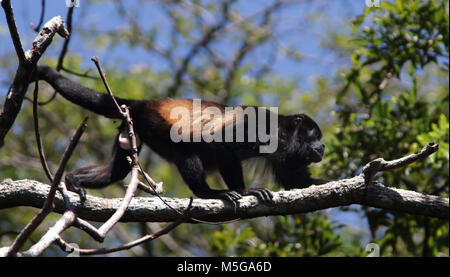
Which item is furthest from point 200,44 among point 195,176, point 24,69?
point 24,69

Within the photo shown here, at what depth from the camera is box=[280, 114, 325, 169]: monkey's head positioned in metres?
4.67

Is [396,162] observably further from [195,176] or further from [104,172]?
[104,172]

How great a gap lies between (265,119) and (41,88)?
19.7 ft

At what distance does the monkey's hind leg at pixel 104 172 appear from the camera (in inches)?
164

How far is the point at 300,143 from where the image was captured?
16.1ft

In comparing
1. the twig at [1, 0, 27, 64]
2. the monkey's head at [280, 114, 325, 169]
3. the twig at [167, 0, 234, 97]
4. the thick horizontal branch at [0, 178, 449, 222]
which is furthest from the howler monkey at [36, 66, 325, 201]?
the twig at [167, 0, 234, 97]

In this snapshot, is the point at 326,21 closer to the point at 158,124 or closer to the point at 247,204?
the point at 158,124

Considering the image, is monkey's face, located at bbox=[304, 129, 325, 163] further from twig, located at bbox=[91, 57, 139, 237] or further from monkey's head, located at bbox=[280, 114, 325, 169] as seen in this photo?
twig, located at bbox=[91, 57, 139, 237]

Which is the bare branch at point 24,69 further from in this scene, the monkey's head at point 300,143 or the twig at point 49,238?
the monkey's head at point 300,143

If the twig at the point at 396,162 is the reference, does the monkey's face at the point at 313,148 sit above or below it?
above

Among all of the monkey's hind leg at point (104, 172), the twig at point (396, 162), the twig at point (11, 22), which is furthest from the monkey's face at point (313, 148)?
the twig at point (11, 22)

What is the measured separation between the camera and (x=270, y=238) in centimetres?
519

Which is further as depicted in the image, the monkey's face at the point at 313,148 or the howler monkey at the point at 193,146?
the monkey's face at the point at 313,148

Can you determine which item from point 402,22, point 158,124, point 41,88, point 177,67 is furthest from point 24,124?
point 402,22
